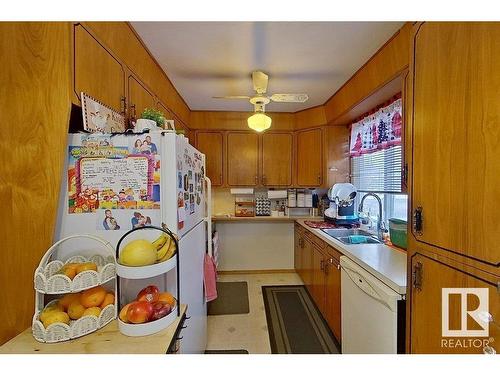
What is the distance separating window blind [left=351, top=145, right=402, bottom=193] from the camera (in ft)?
7.80

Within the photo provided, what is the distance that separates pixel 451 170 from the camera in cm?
84

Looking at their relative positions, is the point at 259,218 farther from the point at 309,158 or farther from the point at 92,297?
the point at 92,297

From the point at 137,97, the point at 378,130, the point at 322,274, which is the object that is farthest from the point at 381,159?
the point at 137,97

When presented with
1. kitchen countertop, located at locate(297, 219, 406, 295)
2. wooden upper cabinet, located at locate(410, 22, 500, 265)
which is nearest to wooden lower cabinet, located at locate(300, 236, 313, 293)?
kitchen countertop, located at locate(297, 219, 406, 295)

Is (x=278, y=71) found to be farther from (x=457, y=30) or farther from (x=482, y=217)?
(x=482, y=217)

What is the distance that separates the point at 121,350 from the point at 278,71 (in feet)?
7.66

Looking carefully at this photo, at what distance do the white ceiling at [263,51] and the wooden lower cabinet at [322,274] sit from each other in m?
1.68

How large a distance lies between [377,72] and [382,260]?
151cm

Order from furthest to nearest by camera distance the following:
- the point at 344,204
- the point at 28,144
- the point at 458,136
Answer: the point at 344,204, the point at 28,144, the point at 458,136

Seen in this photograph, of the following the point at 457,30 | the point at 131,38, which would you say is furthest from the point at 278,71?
the point at 457,30

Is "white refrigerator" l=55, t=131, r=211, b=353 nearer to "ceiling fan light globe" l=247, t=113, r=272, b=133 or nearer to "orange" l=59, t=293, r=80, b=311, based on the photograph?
"orange" l=59, t=293, r=80, b=311

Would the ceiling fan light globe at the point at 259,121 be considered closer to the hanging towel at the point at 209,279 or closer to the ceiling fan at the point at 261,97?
the ceiling fan at the point at 261,97

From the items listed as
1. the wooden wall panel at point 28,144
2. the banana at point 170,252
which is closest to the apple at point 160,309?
the banana at point 170,252

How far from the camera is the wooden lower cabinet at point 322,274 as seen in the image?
2062 millimetres
